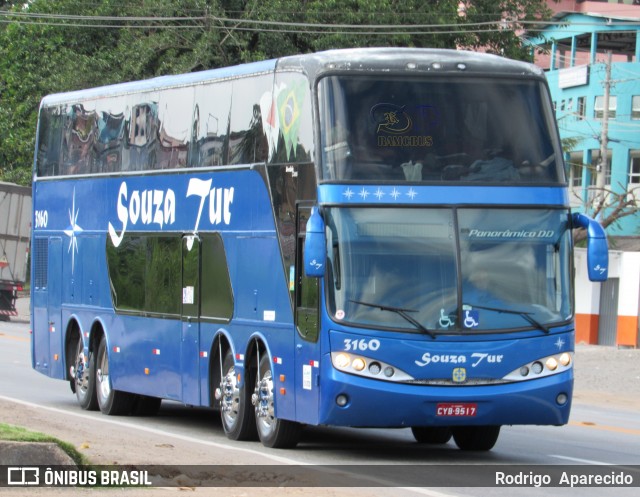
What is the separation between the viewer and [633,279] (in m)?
33.8

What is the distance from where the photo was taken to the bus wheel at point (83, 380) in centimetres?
1980

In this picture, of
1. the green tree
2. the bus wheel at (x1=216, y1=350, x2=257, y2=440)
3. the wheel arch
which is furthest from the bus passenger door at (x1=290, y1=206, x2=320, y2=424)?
the green tree

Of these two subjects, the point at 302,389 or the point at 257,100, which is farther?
the point at 257,100

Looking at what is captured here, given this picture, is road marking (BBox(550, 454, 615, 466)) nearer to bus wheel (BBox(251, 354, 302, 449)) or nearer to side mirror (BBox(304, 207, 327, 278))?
bus wheel (BBox(251, 354, 302, 449))

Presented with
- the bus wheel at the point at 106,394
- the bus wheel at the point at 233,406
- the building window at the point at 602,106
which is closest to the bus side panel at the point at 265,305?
the bus wheel at the point at 233,406

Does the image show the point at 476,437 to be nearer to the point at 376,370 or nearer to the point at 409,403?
the point at 409,403

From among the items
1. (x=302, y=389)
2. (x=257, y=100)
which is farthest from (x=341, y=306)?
(x=257, y=100)

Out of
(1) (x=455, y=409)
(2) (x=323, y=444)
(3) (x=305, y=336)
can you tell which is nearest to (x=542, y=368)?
(1) (x=455, y=409)

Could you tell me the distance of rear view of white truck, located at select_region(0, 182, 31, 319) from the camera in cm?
4278

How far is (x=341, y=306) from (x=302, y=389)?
1.03 m

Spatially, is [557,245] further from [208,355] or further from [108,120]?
[108,120]

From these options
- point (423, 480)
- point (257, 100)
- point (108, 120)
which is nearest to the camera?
point (423, 480)

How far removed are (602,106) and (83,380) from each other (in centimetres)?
4846

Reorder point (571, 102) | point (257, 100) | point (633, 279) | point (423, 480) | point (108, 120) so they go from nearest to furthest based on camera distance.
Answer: point (423, 480) < point (257, 100) < point (108, 120) < point (633, 279) < point (571, 102)
